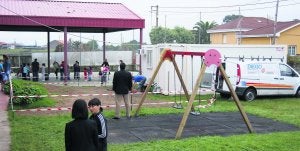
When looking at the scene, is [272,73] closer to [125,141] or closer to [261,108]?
[261,108]

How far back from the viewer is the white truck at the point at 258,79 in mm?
18844

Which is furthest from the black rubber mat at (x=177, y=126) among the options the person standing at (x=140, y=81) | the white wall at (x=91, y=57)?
the white wall at (x=91, y=57)

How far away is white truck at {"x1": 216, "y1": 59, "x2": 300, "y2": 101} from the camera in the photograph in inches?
742

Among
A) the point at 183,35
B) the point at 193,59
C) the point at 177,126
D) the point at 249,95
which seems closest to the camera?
the point at 177,126

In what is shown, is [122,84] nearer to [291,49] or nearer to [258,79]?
[258,79]

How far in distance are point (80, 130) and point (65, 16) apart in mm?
20699

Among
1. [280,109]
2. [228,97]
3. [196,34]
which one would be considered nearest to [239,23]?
[196,34]

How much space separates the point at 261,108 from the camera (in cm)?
1653

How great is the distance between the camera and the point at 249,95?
62.7 ft

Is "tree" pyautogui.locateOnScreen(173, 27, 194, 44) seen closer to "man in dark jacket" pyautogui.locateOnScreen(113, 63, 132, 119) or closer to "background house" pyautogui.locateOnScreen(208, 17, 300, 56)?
"background house" pyautogui.locateOnScreen(208, 17, 300, 56)

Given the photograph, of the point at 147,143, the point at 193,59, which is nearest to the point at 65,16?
the point at 193,59

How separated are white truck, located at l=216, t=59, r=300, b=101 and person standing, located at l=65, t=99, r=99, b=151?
45.6 ft

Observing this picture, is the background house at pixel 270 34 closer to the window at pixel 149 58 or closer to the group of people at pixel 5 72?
the window at pixel 149 58

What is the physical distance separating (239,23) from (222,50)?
114 feet
